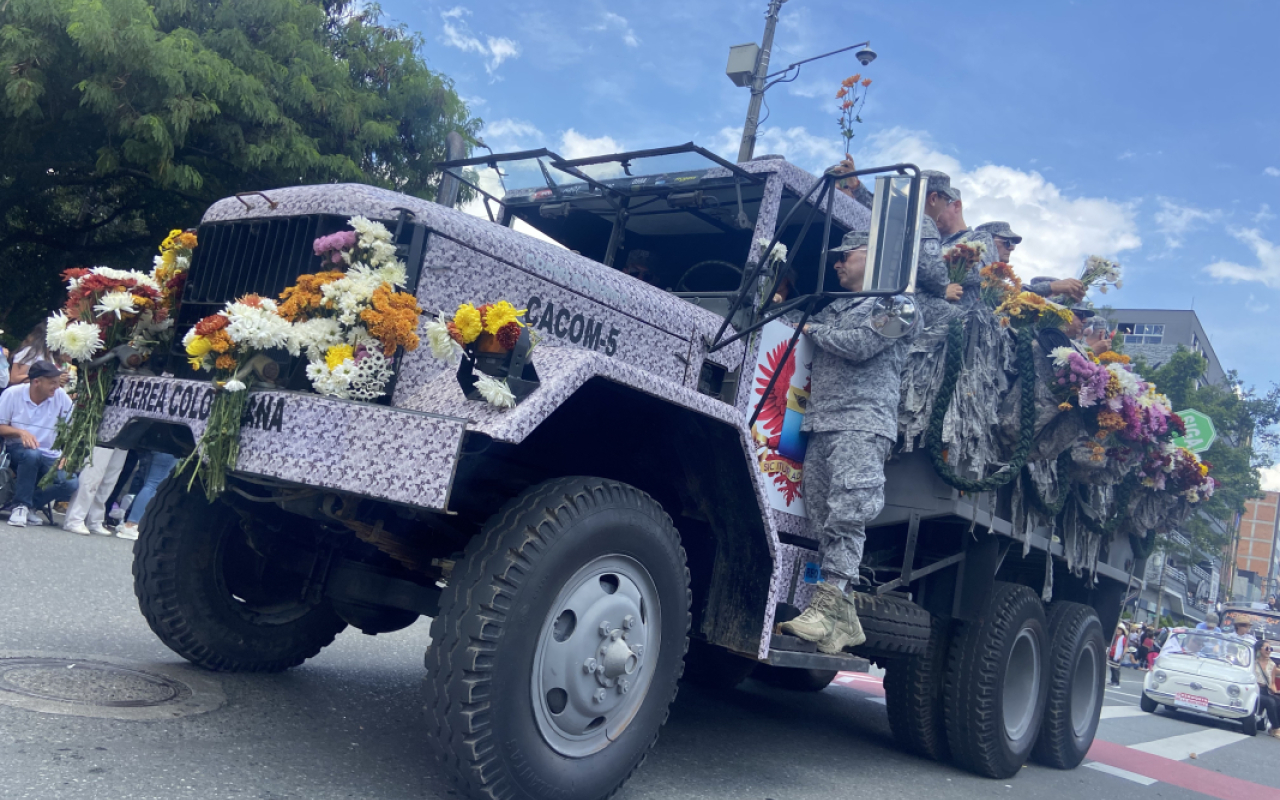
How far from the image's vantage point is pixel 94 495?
29.5 ft

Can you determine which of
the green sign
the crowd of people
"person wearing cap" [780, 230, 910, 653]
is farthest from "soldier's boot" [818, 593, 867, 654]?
the crowd of people

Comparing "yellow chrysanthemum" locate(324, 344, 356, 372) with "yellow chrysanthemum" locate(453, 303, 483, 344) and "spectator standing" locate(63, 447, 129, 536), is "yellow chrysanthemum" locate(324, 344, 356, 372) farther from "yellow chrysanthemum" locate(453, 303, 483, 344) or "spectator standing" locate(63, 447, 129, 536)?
"spectator standing" locate(63, 447, 129, 536)

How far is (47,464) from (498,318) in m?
7.41

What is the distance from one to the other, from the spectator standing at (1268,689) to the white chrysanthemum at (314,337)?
16302mm

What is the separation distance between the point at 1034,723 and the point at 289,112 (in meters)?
10.9

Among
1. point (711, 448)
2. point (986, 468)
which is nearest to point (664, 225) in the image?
point (711, 448)

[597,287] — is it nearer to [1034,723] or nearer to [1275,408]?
[1034,723]

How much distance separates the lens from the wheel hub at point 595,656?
2893mm

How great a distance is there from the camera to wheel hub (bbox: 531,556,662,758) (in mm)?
2893

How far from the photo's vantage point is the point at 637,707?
10.4 ft

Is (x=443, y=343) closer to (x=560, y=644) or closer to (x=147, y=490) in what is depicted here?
(x=560, y=644)

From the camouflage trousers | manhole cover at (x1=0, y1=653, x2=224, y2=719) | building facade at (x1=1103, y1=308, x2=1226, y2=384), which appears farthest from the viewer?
building facade at (x1=1103, y1=308, x2=1226, y2=384)

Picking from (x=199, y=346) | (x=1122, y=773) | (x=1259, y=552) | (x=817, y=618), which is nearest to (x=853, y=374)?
(x=817, y=618)

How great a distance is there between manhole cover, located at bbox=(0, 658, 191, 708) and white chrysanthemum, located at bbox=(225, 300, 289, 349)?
4.70ft
